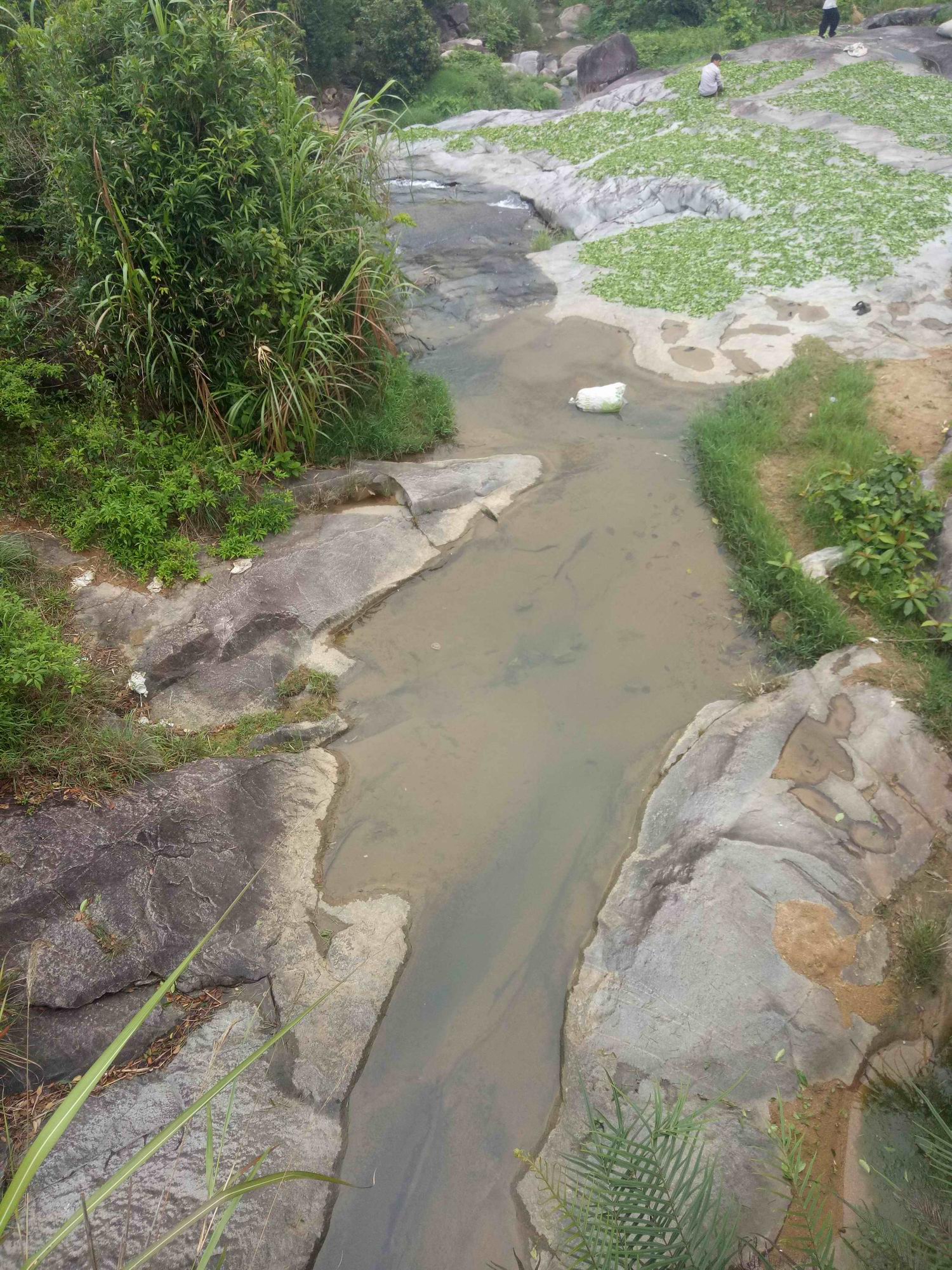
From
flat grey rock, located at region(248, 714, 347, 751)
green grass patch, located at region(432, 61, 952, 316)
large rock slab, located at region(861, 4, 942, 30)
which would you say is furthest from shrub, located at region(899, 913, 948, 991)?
large rock slab, located at region(861, 4, 942, 30)

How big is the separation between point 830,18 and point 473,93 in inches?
249

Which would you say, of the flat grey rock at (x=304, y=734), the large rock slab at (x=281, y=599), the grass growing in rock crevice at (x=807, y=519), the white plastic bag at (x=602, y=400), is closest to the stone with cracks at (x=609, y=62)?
the grass growing in rock crevice at (x=807, y=519)

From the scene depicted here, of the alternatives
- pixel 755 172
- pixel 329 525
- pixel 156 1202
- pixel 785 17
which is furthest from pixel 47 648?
pixel 785 17

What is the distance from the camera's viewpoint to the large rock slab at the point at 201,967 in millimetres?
2809

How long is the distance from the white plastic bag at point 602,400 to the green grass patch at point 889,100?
6.01 metres

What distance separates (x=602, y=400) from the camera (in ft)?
21.6

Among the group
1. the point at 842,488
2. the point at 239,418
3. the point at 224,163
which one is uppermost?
the point at 224,163

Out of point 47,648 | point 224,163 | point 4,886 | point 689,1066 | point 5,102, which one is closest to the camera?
point 689,1066

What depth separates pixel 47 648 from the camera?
12.9ft

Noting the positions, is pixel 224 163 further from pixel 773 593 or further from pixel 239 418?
pixel 773 593

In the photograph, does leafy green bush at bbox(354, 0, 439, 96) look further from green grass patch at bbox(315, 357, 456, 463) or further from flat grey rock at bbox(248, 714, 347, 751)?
flat grey rock at bbox(248, 714, 347, 751)

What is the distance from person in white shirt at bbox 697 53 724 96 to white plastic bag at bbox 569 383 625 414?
25.6 ft

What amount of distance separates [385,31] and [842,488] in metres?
15.0

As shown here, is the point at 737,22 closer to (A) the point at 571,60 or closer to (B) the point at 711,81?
(A) the point at 571,60
